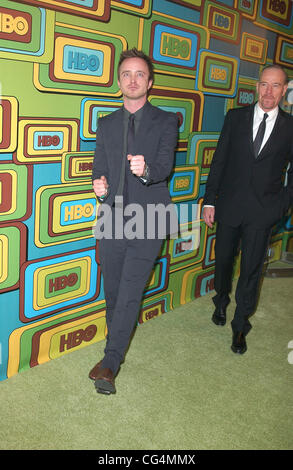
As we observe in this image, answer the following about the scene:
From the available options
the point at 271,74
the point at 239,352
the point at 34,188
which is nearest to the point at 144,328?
the point at 239,352

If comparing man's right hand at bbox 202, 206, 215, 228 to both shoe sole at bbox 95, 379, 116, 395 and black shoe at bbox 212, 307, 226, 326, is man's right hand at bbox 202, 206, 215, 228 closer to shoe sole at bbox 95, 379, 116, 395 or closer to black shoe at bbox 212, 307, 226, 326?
black shoe at bbox 212, 307, 226, 326

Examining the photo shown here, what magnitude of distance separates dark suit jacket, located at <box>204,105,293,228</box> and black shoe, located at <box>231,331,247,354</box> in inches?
24.7

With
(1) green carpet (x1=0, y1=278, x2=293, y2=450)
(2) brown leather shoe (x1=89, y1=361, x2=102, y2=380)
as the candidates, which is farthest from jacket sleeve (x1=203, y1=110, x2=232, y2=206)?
(2) brown leather shoe (x1=89, y1=361, x2=102, y2=380)

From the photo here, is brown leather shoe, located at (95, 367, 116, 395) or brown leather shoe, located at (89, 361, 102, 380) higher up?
brown leather shoe, located at (95, 367, 116, 395)

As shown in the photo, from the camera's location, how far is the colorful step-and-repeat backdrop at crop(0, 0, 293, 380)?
186 centimetres

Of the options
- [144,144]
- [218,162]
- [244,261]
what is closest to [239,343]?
[244,261]

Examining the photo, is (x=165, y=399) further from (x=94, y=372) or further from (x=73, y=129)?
(x=73, y=129)

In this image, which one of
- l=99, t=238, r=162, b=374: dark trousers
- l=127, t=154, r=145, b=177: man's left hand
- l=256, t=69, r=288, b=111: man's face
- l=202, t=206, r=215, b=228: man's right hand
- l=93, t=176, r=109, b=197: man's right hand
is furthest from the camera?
l=202, t=206, r=215, b=228: man's right hand

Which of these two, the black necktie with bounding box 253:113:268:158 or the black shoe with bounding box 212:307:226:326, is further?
the black shoe with bounding box 212:307:226:326

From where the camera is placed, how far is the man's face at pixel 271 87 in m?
2.30

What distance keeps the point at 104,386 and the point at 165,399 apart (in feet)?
0.95

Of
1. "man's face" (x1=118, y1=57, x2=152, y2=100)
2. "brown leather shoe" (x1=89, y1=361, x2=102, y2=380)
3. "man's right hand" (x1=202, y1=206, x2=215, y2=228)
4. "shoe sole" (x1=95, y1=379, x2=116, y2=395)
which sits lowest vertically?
"brown leather shoe" (x1=89, y1=361, x2=102, y2=380)

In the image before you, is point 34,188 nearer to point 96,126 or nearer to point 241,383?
point 96,126

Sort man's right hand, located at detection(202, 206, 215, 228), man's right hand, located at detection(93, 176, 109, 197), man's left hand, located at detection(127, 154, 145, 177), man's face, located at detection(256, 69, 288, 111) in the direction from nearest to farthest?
man's left hand, located at detection(127, 154, 145, 177), man's right hand, located at detection(93, 176, 109, 197), man's face, located at detection(256, 69, 288, 111), man's right hand, located at detection(202, 206, 215, 228)
